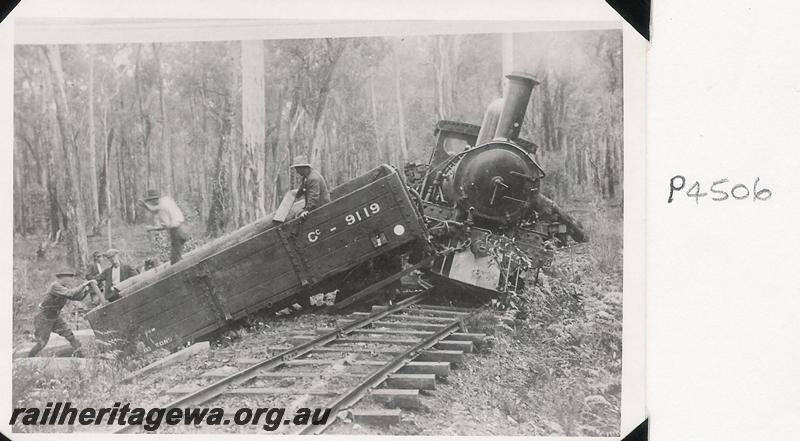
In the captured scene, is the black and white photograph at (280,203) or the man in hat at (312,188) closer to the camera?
the black and white photograph at (280,203)

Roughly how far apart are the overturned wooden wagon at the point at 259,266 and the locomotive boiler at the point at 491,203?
43cm

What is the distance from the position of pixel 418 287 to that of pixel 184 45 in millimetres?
2813

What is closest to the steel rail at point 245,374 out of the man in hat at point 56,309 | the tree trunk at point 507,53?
the man in hat at point 56,309

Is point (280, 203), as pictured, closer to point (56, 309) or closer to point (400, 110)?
point (400, 110)

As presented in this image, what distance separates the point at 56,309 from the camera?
4.76 m

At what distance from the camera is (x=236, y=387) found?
4469 millimetres

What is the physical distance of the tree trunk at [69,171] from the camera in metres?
4.74

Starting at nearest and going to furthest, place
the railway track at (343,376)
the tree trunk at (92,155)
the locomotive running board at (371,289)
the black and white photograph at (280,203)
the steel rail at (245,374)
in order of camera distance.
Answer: the railway track at (343,376) → the steel rail at (245,374) → the black and white photograph at (280,203) → the tree trunk at (92,155) → the locomotive running board at (371,289)

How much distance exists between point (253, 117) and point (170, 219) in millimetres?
1073

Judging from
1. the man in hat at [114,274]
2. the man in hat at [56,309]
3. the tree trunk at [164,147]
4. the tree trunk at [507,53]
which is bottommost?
the man in hat at [56,309]
